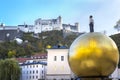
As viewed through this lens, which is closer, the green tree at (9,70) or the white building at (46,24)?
the green tree at (9,70)

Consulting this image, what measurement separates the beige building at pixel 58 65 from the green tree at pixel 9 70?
5279mm

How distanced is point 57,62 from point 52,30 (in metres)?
86.1

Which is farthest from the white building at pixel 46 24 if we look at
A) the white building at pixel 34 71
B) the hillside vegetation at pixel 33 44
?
the white building at pixel 34 71

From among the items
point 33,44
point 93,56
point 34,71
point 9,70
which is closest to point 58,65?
point 9,70

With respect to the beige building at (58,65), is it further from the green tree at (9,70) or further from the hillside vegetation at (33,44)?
the hillside vegetation at (33,44)

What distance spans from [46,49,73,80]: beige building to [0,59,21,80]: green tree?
5279mm

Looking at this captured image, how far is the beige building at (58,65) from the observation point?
5234 centimetres

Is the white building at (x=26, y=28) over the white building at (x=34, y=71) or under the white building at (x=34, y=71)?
over

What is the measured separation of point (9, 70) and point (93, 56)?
48210mm

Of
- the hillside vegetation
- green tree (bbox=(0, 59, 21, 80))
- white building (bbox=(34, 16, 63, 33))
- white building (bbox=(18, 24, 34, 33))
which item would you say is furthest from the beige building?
white building (bbox=(18, 24, 34, 33))

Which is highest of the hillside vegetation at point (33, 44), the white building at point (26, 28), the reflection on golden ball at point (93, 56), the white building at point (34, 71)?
the white building at point (26, 28)

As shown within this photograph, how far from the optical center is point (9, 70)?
51.2 meters

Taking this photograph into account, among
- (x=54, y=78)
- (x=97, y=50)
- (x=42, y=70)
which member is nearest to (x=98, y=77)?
(x=97, y=50)

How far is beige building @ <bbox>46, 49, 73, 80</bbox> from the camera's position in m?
52.3
